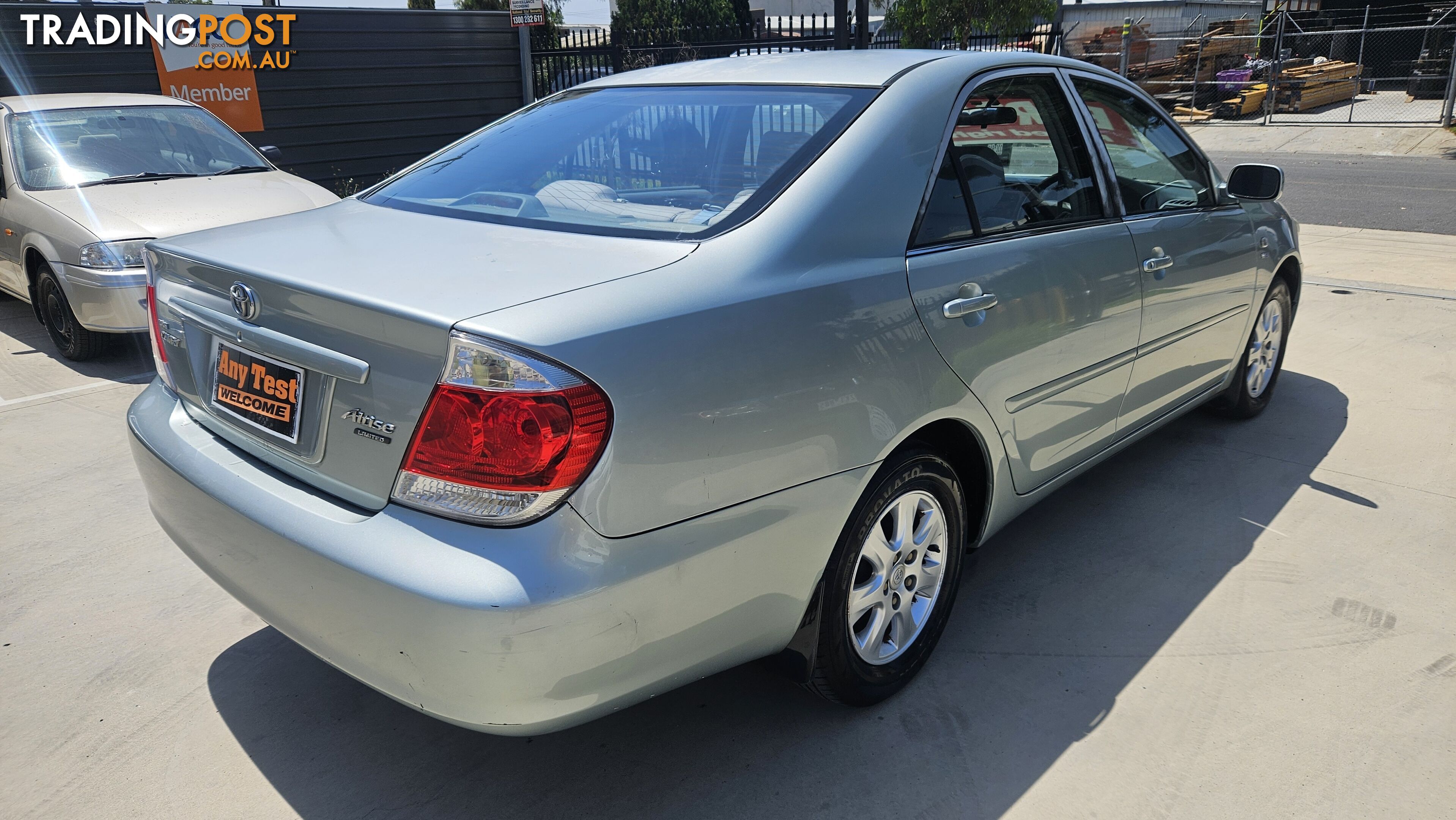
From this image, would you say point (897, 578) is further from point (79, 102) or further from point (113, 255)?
point (79, 102)

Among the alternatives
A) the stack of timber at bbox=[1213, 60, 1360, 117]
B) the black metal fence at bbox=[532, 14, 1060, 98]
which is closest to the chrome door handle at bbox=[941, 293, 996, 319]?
the black metal fence at bbox=[532, 14, 1060, 98]

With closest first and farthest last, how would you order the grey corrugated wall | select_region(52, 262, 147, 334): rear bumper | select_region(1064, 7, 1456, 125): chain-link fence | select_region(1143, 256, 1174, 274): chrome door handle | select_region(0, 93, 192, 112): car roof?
select_region(1143, 256, 1174, 274): chrome door handle
select_region(52, 262, 147, 334): rear bumper
select_region(0, 93, 192, 112): car roof
the grey corrugated wall
select_region(1064, 7, 1456, 125): chain-link fence

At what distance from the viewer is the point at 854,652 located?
2576 millimetres

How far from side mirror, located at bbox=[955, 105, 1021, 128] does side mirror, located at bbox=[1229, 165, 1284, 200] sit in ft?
4.65

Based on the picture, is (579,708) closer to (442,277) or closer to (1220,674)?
(442,277)

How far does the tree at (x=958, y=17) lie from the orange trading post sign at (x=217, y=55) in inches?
390

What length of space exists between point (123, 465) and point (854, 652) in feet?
11.5

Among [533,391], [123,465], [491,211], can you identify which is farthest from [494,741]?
[123,465]

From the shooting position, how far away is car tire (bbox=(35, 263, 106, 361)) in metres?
5.94

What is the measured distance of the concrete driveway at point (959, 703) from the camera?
7.88 feet

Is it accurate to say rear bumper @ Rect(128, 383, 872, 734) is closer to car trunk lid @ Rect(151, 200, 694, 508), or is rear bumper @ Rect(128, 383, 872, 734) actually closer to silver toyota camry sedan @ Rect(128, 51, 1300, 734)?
silver toyota camry sedan @ Rect(128, 51, 1300, 734)

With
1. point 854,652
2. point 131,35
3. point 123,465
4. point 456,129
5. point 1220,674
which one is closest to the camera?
point 854,652

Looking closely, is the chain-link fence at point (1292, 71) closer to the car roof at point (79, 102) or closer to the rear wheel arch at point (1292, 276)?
the rear wheel arch at point (1292, 276)

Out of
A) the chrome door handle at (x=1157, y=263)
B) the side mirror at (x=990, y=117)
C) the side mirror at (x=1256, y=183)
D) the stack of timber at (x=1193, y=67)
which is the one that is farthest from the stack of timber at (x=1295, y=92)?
the side mirror at (x=990, y=117)
